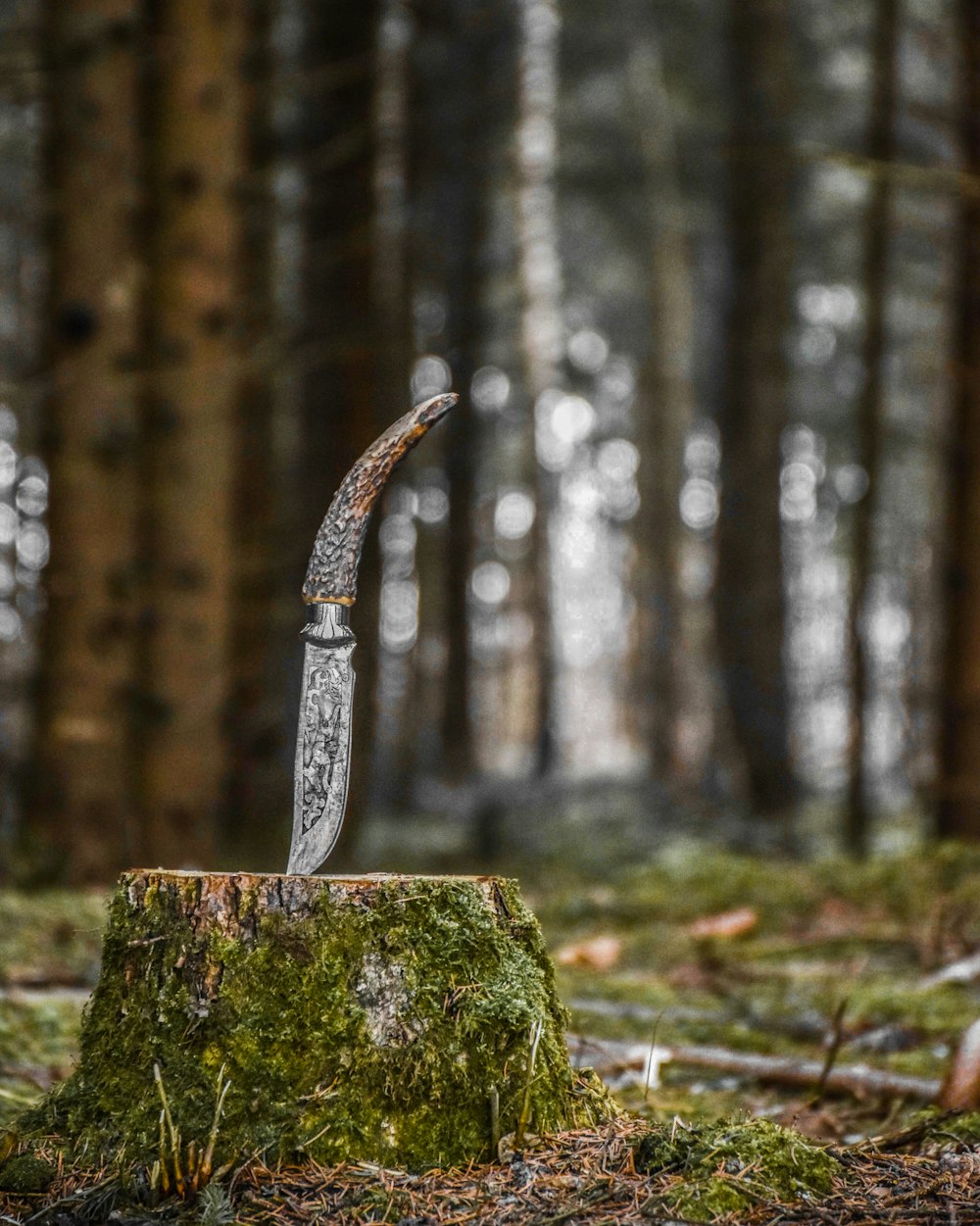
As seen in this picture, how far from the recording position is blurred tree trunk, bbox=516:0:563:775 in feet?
68.2

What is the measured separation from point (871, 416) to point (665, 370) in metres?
9.03

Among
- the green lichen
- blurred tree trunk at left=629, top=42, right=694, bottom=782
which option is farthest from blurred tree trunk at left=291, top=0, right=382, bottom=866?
blurred tree trunk at left=629, top=42, right=694, bottom=782

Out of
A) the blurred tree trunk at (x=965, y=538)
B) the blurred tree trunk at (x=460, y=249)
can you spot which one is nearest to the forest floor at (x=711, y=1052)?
the blurred tree trunk at (x=965, y=538)

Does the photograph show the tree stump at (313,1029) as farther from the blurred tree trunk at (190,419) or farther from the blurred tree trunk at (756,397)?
the blurred tree trunk at (756,397)

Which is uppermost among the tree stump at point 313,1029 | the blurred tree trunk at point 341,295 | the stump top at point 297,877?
the blurred tree trunk at point 341,295

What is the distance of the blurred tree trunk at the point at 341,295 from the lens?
10461mm

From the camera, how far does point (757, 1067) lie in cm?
493

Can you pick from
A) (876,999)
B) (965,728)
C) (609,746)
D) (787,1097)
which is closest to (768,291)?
(965,728)

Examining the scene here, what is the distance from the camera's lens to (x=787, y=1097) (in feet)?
15.8

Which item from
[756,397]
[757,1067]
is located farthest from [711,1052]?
[756,397]

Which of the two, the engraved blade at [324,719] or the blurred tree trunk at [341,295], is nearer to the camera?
the engraved blade at [324,719]

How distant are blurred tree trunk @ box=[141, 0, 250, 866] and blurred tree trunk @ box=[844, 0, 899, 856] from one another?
6225 mm

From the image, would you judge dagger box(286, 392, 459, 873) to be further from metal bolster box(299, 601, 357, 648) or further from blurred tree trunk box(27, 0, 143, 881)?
blurred tree trunk box(27, 0, 143, 881)

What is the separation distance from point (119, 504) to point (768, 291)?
403 inches
